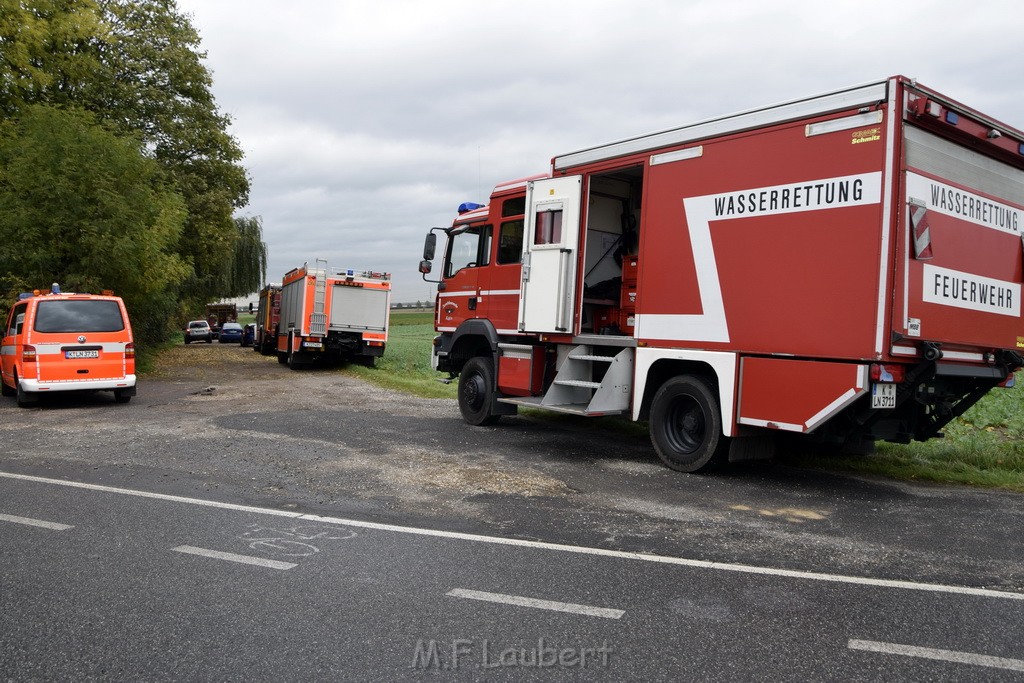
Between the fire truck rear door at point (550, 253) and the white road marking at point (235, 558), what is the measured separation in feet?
17.3

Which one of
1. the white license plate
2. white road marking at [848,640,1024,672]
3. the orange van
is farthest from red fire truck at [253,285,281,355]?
white road marking at [848,640,1024,672]

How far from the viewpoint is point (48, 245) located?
18.4 meters

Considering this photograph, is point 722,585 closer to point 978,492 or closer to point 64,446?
point 978,492

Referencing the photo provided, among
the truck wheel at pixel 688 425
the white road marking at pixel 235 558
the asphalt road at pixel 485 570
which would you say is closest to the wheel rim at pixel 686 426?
the truck wheel at pixel 688 425

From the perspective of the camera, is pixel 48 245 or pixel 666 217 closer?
pixel 666 217

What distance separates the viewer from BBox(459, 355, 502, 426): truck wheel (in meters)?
11.2

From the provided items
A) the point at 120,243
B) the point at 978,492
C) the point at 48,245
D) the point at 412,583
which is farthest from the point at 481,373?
the point at 48,245

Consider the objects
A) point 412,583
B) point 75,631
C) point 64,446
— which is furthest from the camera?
point 64,446

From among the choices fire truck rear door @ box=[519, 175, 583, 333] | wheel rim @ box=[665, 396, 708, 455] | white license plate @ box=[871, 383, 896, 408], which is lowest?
wheel rim @ box=[665, 396, 708, 455]

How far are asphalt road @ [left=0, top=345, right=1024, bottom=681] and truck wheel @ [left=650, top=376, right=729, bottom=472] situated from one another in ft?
0.83

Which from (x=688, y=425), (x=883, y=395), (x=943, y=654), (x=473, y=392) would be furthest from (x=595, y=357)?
(x=943, y=654)

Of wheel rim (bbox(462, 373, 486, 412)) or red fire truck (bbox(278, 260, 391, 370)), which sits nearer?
wheel rim (bbox(462, 373, 486, 412))

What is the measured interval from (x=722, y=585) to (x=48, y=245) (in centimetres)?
1825

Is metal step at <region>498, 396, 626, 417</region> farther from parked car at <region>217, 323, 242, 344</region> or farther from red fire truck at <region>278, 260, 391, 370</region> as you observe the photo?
parked car at <region>217, 323, 242, 344</region>
